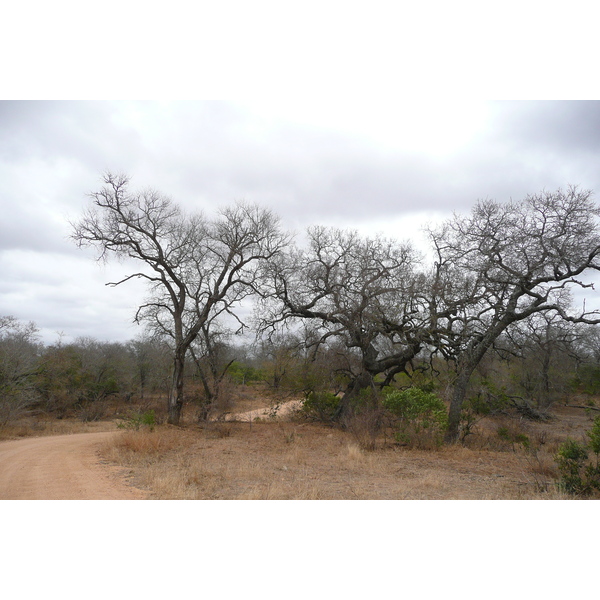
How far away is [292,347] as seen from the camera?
18688 mm

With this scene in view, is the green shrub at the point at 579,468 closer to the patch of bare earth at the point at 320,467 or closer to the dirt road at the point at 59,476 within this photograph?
the patch of bare earth at the point at 320,467

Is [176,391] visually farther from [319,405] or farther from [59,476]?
[59,476]

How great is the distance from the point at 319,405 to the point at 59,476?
13811 millimetres

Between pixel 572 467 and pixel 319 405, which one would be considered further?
pixel 319 405

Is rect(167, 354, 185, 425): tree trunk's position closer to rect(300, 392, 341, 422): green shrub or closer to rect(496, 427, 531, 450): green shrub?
rect(300, 392, 341, 422): green shrub

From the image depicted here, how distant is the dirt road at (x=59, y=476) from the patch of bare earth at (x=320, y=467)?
1.71 ft

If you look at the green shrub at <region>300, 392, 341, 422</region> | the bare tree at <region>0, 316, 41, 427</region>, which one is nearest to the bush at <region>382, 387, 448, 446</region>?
the green shrub at <region>300, 392, 341, 422</region>

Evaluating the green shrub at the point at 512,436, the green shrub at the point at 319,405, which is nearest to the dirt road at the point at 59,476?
the green shrub at the point at 319,405

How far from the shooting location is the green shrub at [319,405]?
68.4 ft

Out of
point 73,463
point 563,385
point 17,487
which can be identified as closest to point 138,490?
point 17,487

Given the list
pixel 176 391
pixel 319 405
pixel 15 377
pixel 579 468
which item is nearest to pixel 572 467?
pixel 579 468

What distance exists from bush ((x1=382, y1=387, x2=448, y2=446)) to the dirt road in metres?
9.06

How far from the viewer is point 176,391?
17375 mm

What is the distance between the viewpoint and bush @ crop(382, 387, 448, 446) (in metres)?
13.4
